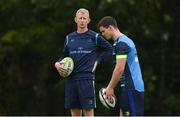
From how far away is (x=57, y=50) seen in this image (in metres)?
17.9

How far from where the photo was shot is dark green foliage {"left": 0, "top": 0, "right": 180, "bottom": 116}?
685 inches

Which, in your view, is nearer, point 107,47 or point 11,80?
point 107,47

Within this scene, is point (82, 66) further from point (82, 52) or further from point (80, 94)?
point (80, 94)

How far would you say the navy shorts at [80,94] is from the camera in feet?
30.2

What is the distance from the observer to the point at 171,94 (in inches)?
734

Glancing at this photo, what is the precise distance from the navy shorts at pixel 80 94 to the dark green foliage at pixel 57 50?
7347 mm

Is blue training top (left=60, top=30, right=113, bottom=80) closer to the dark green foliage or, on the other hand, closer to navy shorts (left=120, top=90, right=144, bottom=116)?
navy shorts (left=120, top=90, right=144, bottom=116)

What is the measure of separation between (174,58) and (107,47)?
9415mm

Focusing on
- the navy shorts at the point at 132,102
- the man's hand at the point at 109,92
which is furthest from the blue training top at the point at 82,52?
the navy shorts at the point at 132,102

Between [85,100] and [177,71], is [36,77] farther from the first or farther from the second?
[85,100]

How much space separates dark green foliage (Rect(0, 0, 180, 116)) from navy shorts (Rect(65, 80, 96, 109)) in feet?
24.1

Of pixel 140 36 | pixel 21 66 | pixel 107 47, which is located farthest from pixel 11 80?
pixel 107 47

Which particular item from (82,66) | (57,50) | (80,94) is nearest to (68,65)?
→ (82,66)

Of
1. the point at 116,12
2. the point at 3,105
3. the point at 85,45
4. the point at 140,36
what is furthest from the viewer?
the point at 3,105
